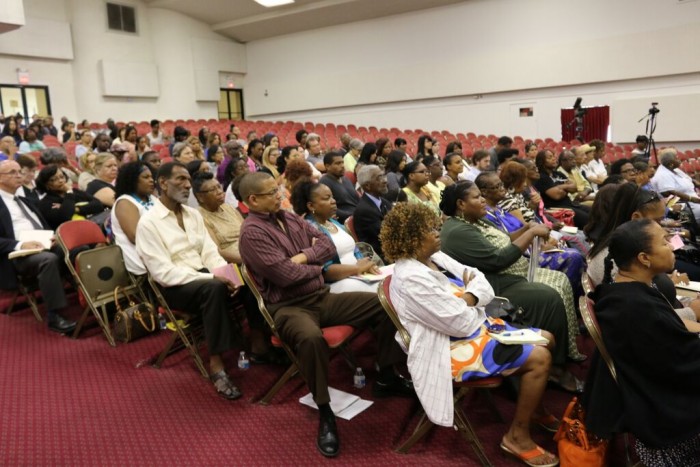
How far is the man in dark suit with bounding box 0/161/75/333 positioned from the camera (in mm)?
3604

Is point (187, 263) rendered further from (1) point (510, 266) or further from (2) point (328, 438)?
(1) point (510, 266)

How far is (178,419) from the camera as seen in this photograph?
2.63m

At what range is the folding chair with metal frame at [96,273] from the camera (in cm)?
341

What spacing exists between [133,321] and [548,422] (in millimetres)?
2701

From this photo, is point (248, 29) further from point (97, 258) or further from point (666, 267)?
point (666, 267)

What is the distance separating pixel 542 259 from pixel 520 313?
104cm

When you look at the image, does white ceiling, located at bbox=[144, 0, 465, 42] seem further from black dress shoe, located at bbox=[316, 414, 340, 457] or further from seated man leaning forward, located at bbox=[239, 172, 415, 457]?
black dress shoe, located at bbox=[316, 414, 340, 457]

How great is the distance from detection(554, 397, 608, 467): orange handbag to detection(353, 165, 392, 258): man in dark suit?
1.94 meters

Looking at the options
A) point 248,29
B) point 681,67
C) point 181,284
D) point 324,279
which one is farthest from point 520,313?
point 248,29

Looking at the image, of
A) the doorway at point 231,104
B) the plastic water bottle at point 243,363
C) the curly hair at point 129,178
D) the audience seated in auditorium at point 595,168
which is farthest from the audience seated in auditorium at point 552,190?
the doorway at point 231,104

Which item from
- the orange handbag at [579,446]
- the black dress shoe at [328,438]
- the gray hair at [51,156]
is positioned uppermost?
the gray hair at [51,156]

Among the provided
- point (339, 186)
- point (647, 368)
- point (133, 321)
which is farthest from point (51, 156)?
point (647, 368)

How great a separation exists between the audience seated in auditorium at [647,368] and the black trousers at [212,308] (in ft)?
6.35

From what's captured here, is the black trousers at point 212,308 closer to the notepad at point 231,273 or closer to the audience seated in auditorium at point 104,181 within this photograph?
the notepad at point 231,273
